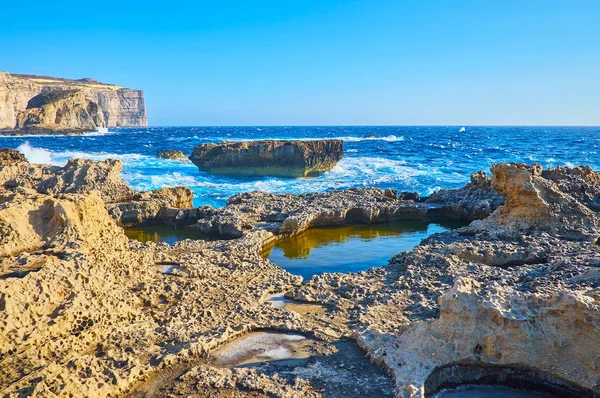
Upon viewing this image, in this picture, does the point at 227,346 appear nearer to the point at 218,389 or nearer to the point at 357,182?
the point at 218,389

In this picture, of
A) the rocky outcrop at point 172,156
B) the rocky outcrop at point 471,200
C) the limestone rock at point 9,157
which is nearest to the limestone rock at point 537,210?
the rocky outcrop at point 471,200

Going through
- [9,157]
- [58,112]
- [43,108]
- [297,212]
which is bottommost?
[297,212]

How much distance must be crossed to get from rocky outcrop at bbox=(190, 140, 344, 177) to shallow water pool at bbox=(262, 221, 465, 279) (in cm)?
1315

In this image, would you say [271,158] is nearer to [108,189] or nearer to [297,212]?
[108,189]

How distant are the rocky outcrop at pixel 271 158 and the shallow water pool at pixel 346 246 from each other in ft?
43.1

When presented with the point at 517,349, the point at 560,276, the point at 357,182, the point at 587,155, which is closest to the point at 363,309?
the point at 517,349

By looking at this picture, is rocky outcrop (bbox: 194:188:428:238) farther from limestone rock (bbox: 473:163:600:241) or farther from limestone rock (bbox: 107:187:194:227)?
limestone rock (bbox: 473:163:600:241)

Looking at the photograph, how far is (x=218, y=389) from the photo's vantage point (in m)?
4.64

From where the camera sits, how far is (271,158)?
88.3 feet

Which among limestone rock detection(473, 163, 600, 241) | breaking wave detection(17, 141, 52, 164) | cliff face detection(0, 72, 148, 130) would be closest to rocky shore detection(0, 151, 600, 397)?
limestone rock detection(473, 163, 600, 241)

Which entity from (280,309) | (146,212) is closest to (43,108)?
(146,212)

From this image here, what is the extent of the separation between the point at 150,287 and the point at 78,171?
440 inches

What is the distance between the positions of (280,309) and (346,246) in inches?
207

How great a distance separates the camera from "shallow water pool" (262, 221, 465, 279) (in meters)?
10.1
